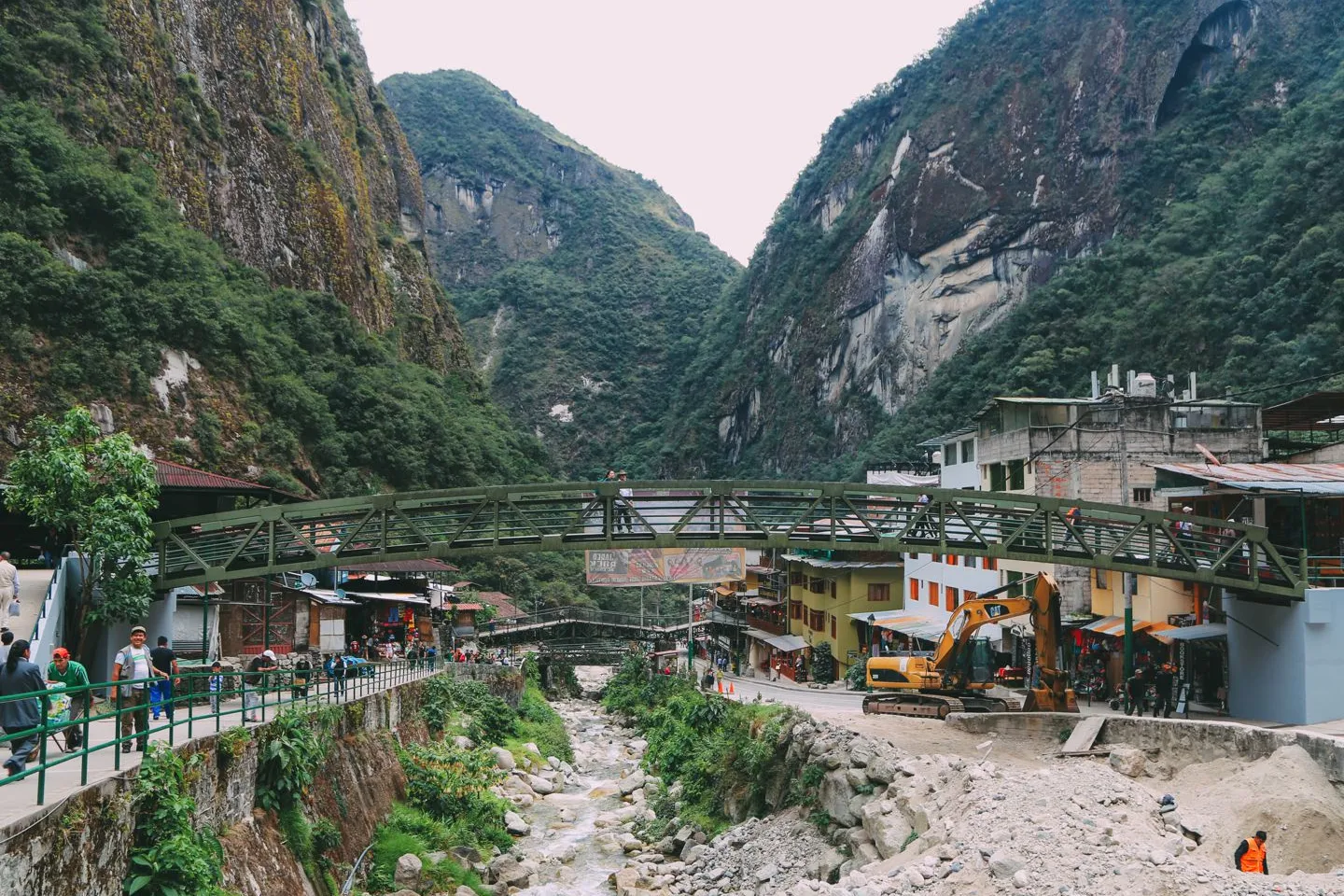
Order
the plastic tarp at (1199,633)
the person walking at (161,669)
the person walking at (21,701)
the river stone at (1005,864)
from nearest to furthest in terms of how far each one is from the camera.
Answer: the person walking at (21,701)
the river stone at (1005,864)
the person walking at (161,669)
the plastic tarp at (1199,633)

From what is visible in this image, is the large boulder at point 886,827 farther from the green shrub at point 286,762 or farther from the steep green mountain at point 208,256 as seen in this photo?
the steep green mountain at point 208,256

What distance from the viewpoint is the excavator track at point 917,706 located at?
27.8m

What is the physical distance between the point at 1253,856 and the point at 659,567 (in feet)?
57.0

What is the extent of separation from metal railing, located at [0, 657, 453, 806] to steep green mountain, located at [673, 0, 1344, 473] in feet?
189

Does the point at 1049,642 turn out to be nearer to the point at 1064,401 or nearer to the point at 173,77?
the point at 1064,401

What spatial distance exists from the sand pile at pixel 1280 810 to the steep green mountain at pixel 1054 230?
4981 cm

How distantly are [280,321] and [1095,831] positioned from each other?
59.1 m

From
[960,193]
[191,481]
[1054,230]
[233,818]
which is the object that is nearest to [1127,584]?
[233,818]

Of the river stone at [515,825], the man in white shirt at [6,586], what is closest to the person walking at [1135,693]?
the river stone at [515,825]

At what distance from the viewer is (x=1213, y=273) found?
3073 inches

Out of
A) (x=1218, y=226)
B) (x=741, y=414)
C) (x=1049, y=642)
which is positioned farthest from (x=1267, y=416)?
(x=741, y=414)

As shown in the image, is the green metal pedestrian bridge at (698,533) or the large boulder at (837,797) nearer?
the large boulder at (837,797)

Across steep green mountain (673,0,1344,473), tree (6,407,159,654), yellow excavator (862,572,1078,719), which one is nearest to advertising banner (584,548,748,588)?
yellow excavator (862,572,1078,719)

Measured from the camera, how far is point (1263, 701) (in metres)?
23.7
